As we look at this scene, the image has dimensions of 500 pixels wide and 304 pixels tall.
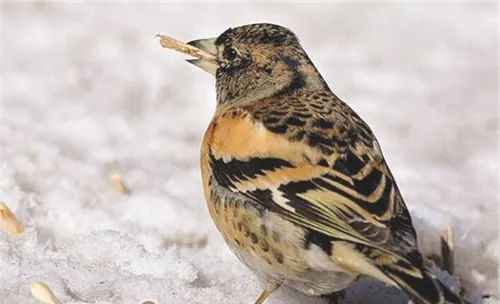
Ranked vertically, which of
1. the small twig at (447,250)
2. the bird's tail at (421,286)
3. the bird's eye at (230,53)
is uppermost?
the bird's eye at (230,53)

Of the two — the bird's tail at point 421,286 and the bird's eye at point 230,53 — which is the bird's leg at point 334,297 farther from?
the bird's eye at point 230,53

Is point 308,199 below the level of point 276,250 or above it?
above

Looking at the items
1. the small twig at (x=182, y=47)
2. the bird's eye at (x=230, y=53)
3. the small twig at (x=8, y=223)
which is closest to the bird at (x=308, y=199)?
the bird's eye at (x=230, y=53)

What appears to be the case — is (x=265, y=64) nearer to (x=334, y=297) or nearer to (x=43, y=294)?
(x=334, y=297)

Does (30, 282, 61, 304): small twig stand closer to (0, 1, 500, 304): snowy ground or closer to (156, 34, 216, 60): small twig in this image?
(0, 1, 500, 304): snowy ground

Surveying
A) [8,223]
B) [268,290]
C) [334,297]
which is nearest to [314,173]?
[268,290]

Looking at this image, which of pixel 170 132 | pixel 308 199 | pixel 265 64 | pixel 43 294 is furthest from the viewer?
pixel 170 132
